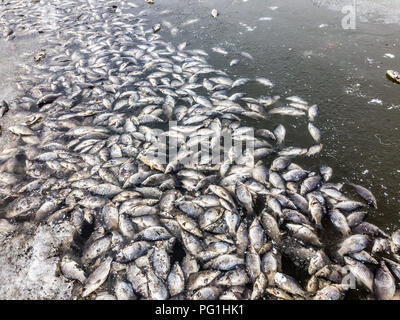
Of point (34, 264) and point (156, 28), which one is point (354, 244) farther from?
point (156, 28)

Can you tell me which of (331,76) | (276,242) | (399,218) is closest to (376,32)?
(331,76)

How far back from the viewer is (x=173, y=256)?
3.22 m

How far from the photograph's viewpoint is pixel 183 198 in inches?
148

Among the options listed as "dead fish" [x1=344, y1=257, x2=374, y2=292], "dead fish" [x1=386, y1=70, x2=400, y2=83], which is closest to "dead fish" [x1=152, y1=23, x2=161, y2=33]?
"dead fish" [x1=386, y1=70, x2=400, y2=83]

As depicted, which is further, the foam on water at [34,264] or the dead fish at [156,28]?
the dead fish at [156,28]

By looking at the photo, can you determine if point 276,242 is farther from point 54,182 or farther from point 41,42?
point 41,42

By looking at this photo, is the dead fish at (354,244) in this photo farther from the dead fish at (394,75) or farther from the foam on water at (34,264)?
the dead fish at (394,75)

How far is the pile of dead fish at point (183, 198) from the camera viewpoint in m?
2.97

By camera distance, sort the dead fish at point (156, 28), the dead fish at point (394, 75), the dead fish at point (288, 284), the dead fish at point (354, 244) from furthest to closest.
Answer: the dead fish at point (156, 28)
the dead fish at point (394, 75)
the dead fish at point (354, 244)
the dead fish at point (288, 284)

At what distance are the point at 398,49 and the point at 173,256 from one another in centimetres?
692

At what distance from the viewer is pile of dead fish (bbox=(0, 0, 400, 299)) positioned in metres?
2.97

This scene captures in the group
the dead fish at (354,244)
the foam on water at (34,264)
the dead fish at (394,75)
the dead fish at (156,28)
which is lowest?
the foam on water at (34,264)

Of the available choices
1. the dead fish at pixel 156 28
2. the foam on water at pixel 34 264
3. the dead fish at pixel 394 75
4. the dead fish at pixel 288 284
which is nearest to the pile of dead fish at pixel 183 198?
the dead fish at pixel 288 284

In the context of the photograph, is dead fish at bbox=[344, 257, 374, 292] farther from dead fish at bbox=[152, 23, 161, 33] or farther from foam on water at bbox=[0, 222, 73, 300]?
dead fish at bbox=[152, 23, 161, 33]
